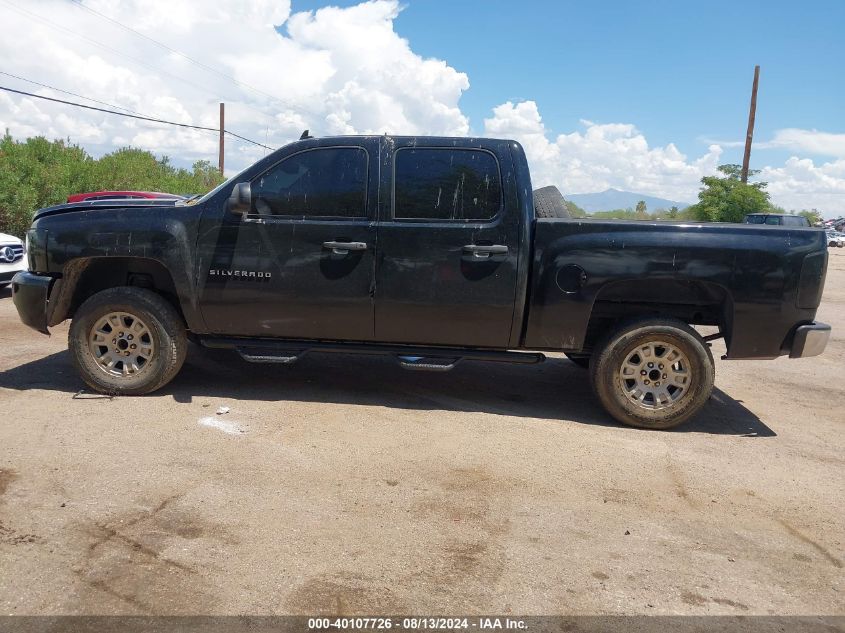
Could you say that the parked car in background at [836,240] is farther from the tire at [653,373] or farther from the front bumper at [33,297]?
the front bumper at [33,297]

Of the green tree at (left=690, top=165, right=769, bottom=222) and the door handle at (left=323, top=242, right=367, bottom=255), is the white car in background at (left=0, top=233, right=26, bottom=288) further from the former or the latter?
the green tree at (left=690, top=165, right=769, bottom=222)

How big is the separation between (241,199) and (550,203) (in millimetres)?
2413

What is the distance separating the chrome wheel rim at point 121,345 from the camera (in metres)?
5.25

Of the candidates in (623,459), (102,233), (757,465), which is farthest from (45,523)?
(757,465)

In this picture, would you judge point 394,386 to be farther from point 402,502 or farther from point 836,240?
point 836,240

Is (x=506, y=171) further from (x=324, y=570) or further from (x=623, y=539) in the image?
(x=324, y=570)

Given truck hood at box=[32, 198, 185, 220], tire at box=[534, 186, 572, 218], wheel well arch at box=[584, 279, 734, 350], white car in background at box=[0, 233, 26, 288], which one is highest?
tire at box=[534, 186, 572, 218]

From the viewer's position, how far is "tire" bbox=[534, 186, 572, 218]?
538 centimetres

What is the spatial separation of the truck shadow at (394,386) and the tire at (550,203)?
5.11 ft

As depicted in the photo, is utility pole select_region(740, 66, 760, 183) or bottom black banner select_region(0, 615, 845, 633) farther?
utility pole select_region(740, 66, 760, 183)

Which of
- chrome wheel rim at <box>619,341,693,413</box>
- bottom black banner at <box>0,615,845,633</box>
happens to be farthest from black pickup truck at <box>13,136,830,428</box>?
bottom black banner at <box>0,615,845,633</box>

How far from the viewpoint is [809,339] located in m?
4.75

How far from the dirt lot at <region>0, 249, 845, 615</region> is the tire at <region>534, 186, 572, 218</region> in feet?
5.12

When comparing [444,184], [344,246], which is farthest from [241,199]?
[444,184]
